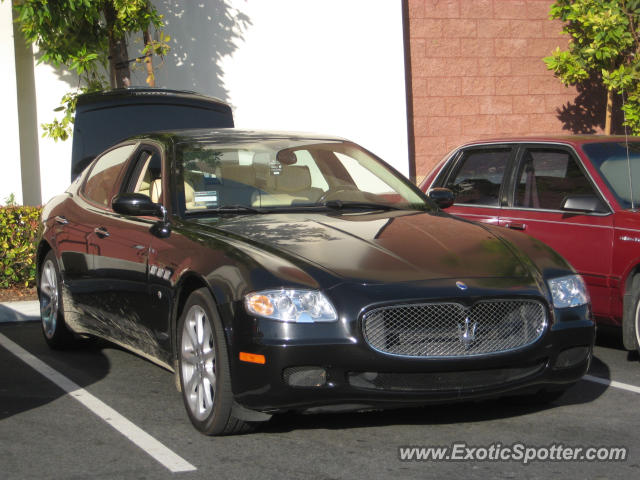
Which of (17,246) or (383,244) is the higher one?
(383,244)

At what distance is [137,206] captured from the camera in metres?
6.16

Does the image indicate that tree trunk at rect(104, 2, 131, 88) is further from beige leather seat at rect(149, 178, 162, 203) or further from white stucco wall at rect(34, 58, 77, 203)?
beige leather seat at rect(149, 178, 162, 203)

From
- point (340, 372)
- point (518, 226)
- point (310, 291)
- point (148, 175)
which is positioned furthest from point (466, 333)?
point (518, 226)

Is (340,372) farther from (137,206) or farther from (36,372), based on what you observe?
(36,372)

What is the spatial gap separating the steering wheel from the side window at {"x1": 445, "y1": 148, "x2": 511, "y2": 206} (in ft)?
7.15

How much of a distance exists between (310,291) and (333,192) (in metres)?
1.75

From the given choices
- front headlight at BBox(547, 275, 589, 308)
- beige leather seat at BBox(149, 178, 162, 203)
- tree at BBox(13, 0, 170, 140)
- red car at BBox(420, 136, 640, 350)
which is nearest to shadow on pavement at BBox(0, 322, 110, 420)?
beige leather seat at BBox(149, 178, 162, 203)

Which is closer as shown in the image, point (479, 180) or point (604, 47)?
point (479, 180)

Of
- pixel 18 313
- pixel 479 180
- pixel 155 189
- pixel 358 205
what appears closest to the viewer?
pixel 358 205

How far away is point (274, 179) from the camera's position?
6527mm

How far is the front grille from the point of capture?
5004mm

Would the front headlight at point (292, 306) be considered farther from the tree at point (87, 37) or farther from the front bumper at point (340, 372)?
the tree at point (87, 37)

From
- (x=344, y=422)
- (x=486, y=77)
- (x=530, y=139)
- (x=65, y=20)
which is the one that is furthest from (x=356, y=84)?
(x=344, y=422)

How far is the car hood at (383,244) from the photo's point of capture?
523 centimetres
